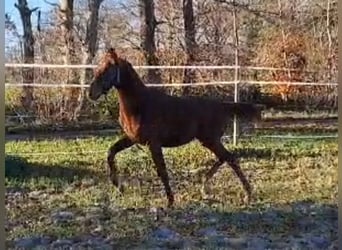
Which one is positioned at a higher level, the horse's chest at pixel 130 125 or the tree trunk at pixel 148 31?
the tree trunk at pixel 148 31

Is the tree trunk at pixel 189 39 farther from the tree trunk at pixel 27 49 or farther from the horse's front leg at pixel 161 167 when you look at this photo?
the tree trunk at pixel 27 49

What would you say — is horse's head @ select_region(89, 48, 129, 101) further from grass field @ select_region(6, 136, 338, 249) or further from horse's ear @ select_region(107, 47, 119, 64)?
grass field @ select_region(6, 136, 338, 249)

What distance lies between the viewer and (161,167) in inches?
113

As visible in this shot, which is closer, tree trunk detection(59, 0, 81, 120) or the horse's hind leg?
tree trunk detection(59, 0, 81, 120)

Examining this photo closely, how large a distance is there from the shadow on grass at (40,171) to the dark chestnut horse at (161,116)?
0.12 m

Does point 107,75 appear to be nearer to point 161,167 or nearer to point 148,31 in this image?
point 148,31

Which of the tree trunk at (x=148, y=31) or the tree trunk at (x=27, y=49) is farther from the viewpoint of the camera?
the tree trunk at (x=148, y=31)

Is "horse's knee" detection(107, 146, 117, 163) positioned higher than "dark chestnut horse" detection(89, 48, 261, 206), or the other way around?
"dark chestnut horse" detection(89, 48, 261, 206)

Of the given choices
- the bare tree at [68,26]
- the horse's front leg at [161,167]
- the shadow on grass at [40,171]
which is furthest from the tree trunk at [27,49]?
the horse's front leg at [161,167]

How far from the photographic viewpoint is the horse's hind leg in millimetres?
2893

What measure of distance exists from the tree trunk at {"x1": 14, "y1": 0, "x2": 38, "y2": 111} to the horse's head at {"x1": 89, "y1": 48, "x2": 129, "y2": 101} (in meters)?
0.24

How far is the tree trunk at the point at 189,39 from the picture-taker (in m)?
2.85

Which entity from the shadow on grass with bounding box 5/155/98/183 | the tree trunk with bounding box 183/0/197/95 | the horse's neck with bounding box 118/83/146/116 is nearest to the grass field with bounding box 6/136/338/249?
the shadow on grass with bounding box 5/155/98/183

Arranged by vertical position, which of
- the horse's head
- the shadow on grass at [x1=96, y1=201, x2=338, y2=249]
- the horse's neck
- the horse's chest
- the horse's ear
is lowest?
the shadow on grass at [x1=96, y1=201, x2=338, y2=249]
